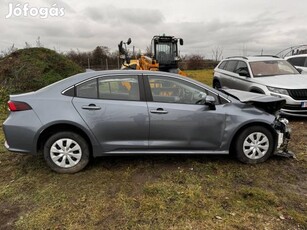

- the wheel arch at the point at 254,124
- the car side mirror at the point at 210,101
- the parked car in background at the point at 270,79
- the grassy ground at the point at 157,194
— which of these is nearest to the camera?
the grassy ground at the point at 157,194

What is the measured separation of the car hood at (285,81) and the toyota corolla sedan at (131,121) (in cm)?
295

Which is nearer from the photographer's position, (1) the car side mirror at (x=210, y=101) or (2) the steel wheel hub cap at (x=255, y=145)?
(1) the car side mirror at (x=210, y=101)

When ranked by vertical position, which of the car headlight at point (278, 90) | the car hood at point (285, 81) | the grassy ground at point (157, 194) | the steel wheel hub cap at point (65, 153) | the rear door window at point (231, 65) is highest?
the rear door window at point (231, 65)

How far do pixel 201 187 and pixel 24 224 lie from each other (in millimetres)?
2168

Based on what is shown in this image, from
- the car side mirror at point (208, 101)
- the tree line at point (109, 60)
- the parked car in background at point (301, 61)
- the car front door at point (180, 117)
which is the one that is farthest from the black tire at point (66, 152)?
the tree line at point (109, 60)

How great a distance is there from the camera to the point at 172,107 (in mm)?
4086

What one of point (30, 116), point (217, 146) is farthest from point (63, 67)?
point (217, 146)

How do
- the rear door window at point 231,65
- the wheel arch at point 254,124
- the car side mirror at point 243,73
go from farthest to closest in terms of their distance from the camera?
the rear door window at point 231,65 → the car side mirror at point 243,73 → the wheel arch at point 254,124

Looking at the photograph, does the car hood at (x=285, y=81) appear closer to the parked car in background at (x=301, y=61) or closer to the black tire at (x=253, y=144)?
the parked car in background at (x=301, y=61)

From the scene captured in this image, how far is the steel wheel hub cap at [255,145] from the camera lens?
4.30m

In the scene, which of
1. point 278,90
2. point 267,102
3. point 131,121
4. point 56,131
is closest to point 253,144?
point 267,102

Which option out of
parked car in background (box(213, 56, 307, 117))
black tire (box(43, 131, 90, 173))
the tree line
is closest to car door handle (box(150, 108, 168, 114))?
black tire (box(43, 131, 90, 173))

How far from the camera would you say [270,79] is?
743cm

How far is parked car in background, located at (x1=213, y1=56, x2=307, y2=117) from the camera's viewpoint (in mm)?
6805
